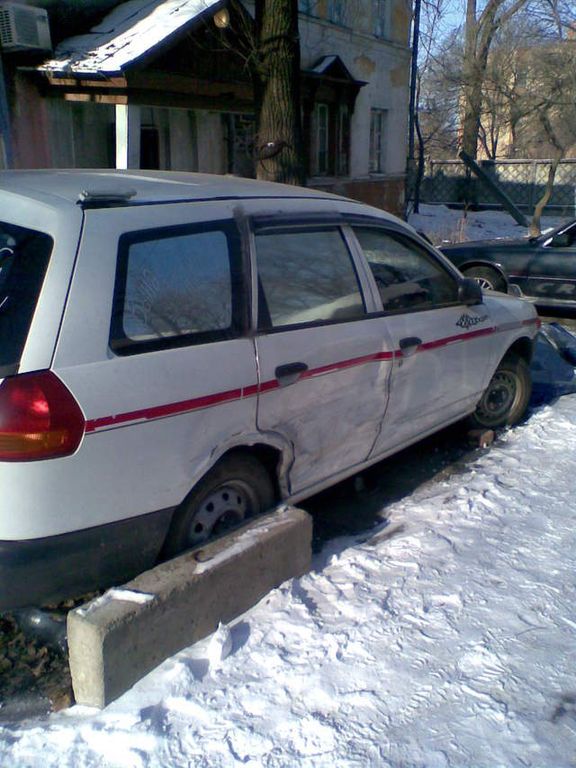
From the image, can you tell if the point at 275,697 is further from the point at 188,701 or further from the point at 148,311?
the point at 148,311

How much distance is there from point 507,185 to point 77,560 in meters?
29.1

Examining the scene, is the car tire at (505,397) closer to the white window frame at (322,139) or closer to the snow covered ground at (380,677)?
the snow covered ground at (380,677)

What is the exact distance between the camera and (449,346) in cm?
481

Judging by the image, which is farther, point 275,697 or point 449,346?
point 449,346

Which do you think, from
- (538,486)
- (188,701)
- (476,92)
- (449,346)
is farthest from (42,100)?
(476,92)

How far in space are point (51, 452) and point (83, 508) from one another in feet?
0.82

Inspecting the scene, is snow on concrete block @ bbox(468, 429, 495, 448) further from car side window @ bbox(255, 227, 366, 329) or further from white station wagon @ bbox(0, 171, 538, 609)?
car side window @ bbox(255, 227, 366, 329)

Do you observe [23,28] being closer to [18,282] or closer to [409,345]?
[409,345]

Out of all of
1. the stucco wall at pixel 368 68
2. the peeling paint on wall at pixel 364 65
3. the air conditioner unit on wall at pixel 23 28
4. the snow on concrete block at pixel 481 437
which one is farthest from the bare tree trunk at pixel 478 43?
the snow on concrete block at pixel 481 437

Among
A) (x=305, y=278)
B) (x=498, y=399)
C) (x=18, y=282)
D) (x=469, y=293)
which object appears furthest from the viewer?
(x=498, y=399)

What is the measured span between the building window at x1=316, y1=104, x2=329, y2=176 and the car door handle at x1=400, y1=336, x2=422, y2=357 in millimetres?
14488

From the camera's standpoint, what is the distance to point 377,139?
806 inches

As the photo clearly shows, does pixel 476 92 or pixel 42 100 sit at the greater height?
pixel 476 92

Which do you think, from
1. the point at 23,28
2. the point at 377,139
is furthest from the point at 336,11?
the point at 23,28
